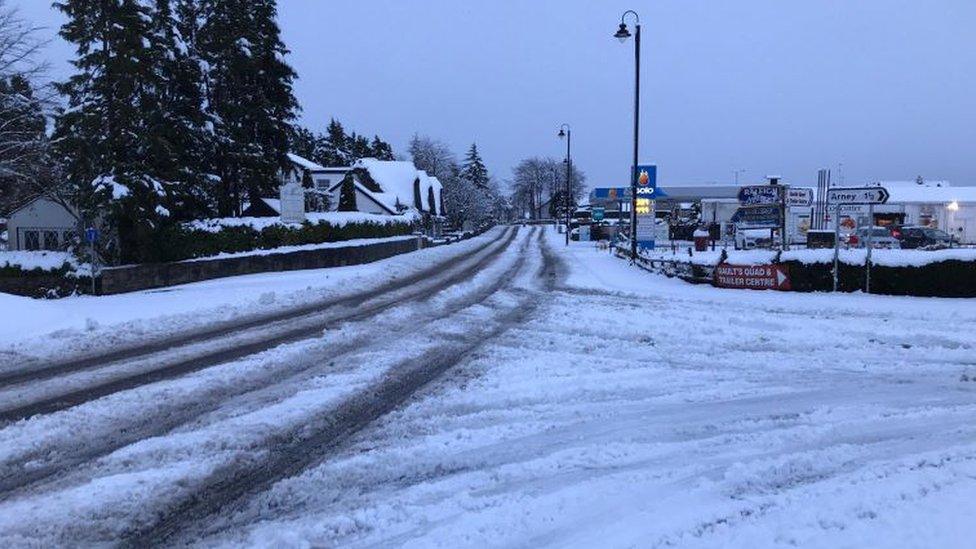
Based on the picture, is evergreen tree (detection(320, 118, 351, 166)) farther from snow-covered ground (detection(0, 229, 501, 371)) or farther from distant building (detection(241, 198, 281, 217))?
snow-covered ground (detection(0, 229, 501, 371))

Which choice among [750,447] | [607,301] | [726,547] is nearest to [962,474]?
[750,447]

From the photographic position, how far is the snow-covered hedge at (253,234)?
22391 mm

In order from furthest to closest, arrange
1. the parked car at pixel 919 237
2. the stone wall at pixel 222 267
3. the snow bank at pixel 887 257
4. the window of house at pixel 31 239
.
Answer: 1. the parked car at pixel 919 237
2. the window of house at pixel 31 239
3. the stone wall at pixel 222 267
4. the snow bank at pixel 887 257

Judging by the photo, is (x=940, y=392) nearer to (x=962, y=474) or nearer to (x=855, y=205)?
(x=962, y=474)

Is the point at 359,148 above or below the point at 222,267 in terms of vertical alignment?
above

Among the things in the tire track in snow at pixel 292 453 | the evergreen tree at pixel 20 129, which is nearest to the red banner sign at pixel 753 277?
the tire track in snow at pixel 292 453

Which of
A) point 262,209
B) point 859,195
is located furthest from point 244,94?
point 859,195

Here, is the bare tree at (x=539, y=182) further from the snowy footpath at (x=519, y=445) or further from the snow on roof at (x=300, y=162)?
the snowy footpath at (x=519, y=445)

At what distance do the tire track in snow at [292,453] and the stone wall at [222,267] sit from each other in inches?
522

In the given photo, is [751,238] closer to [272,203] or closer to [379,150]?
[272,203]

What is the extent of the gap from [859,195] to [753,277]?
3314mm

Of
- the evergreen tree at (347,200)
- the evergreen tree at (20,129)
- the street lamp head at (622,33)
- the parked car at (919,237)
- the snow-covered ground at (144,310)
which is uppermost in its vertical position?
the street lamp head at (622,33)

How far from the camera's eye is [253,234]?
2620 centimetres

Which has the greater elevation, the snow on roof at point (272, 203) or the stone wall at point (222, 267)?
the snow on roof at point (272, 203)
